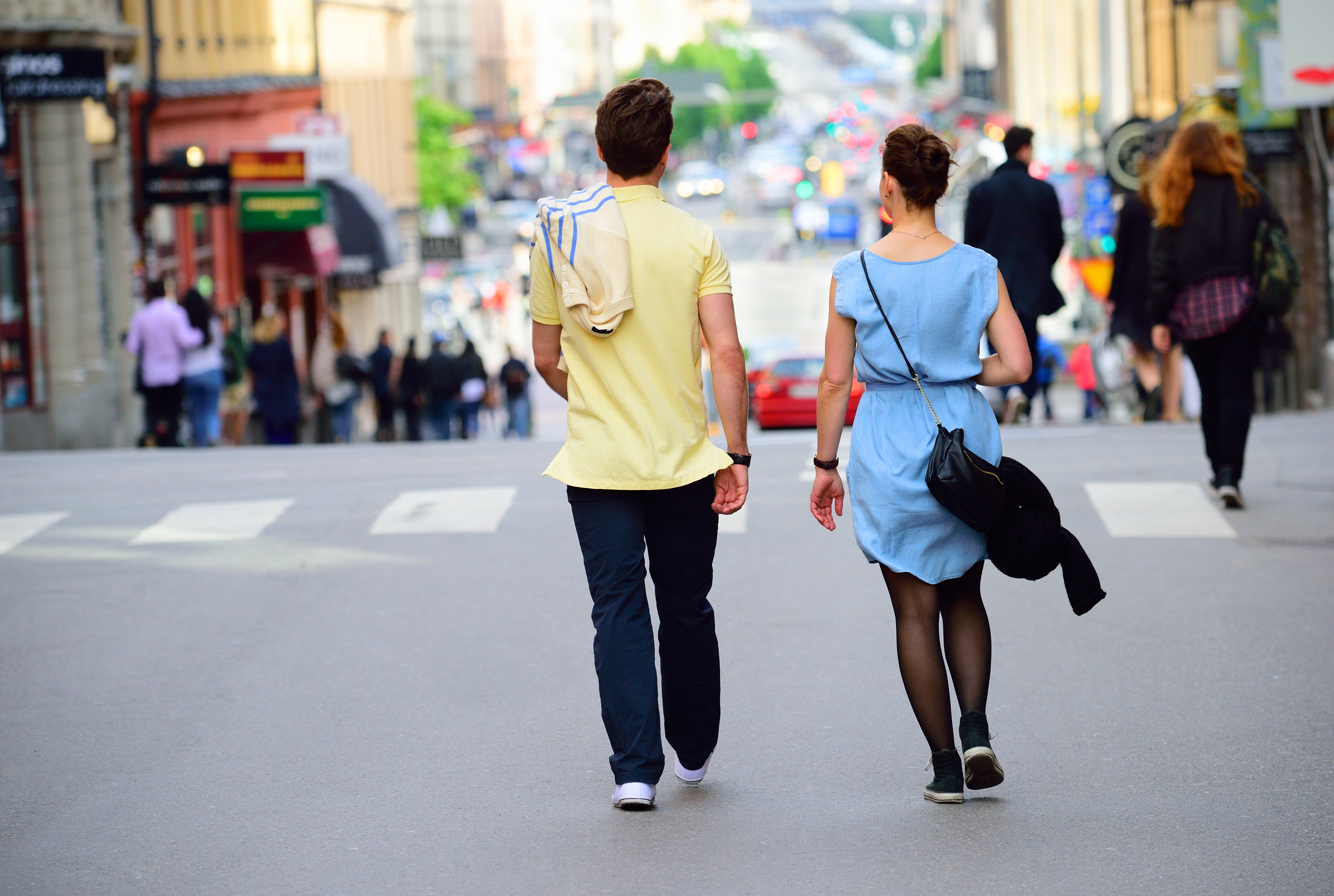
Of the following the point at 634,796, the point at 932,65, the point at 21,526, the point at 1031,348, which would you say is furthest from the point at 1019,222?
the point at 932,65

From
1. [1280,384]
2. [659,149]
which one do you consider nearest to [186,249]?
[1280,384]

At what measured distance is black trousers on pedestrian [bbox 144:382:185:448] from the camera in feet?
61.8

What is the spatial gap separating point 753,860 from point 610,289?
58.0 inches

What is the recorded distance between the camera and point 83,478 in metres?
13.1

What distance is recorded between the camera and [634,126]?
506cm

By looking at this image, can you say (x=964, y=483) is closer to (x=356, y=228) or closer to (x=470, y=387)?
(x=470, y=387)

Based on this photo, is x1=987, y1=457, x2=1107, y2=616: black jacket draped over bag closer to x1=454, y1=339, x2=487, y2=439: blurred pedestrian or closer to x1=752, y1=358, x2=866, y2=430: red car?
x1=454, y1=339, x2=487, y2=439: blurred pedestrian

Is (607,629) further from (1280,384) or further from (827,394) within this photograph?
(1280,384)

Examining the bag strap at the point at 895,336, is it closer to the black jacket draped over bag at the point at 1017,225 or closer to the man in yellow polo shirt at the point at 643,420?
the man in yellow polo shirt at the point at 643,420

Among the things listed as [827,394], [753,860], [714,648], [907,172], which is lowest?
[753,860]

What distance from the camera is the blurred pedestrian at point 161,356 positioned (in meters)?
18.3

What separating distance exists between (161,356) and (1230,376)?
39.2 feet

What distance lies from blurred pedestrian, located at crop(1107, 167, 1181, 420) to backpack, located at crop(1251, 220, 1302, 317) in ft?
7.49

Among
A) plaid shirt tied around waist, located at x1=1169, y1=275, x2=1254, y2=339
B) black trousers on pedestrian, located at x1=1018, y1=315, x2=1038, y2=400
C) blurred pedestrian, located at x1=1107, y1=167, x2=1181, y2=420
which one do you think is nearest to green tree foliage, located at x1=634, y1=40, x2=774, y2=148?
blurred pedestrian, located at x1=1107, y1=167, x2=1181, y2=420
